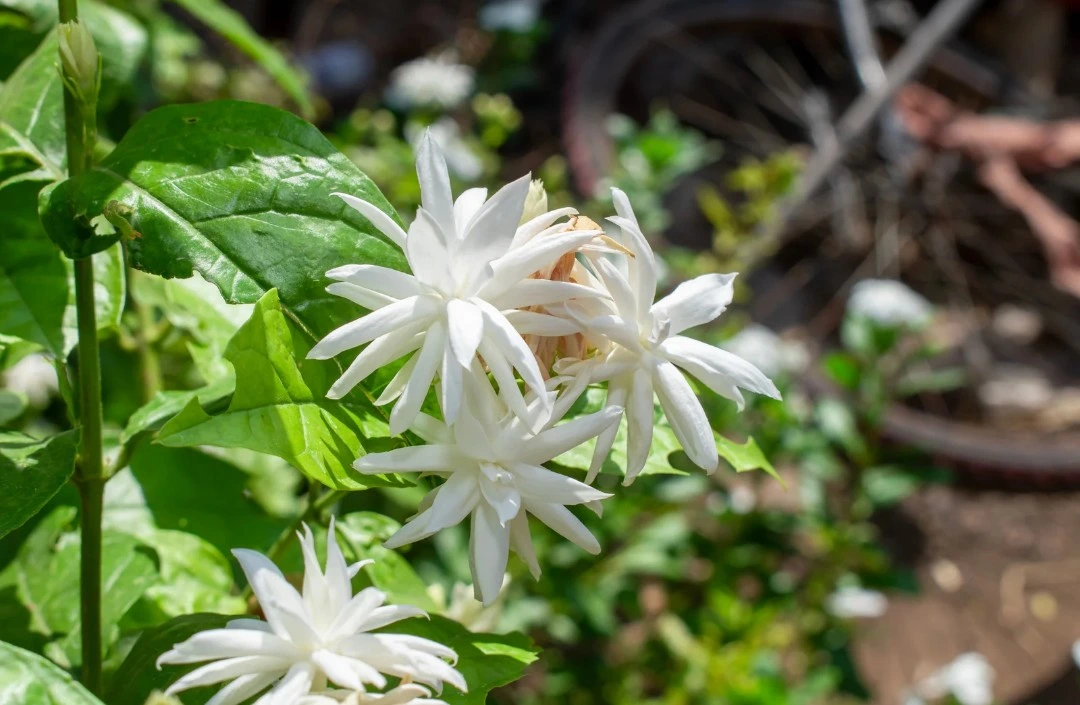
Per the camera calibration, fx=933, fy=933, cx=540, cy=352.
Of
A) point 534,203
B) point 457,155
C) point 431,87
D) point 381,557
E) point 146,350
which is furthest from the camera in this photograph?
point 431,87

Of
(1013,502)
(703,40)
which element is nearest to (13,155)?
(1013,502)

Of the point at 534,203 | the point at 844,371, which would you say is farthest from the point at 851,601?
the point at 534,203

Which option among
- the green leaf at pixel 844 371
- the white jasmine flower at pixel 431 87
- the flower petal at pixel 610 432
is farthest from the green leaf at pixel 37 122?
the white jasmine flower at pixel 431 87

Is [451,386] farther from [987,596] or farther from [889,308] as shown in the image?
[987,596]

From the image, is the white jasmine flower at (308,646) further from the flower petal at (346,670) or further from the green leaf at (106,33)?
the green leaf at (106,33)

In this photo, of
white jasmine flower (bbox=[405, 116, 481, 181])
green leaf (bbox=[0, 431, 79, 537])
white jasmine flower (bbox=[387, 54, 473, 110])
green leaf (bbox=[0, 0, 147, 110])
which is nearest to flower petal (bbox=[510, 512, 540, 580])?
green leaf (bbox=[0, 431, 79, 537])

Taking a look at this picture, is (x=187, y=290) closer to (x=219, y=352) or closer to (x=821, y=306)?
(x=219, y=352)

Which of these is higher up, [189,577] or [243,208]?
[243,208]
